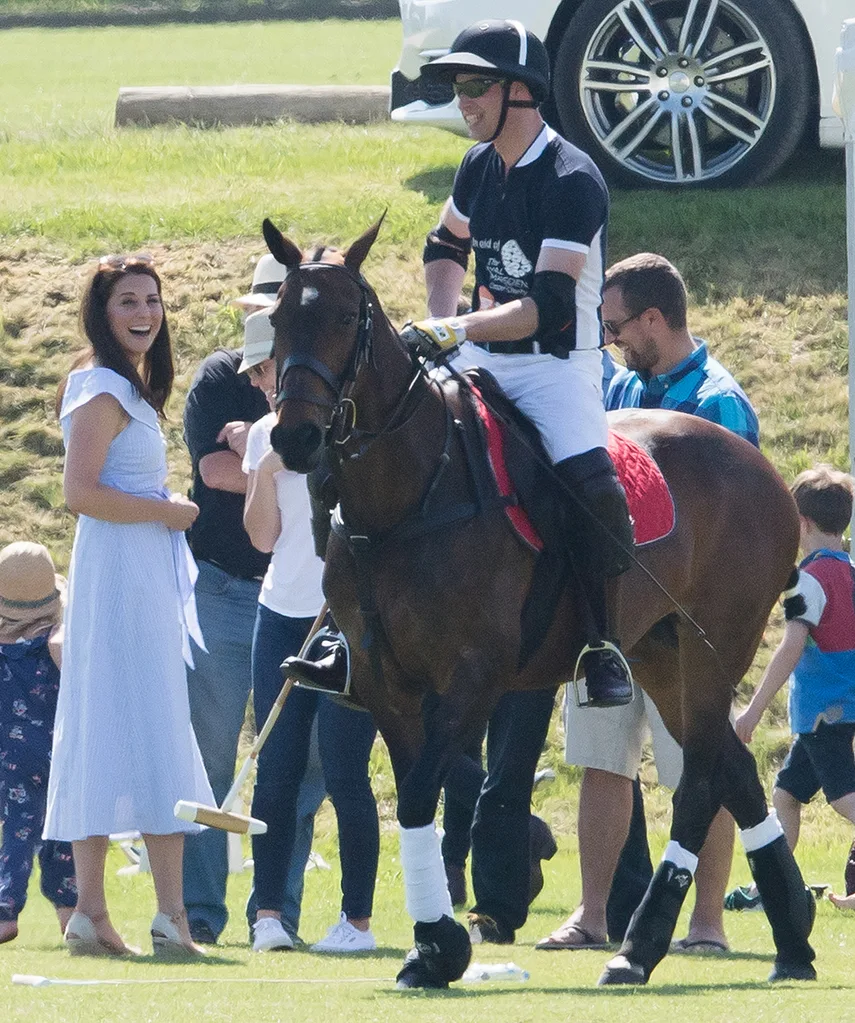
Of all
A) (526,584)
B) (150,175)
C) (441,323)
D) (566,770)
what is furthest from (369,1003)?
(150,175)

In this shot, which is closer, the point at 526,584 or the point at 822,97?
the point at 526,584

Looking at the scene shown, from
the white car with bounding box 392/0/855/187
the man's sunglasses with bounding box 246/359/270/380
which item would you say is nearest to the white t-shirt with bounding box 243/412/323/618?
the man's sunglasses with bounding box 246/359/270/380

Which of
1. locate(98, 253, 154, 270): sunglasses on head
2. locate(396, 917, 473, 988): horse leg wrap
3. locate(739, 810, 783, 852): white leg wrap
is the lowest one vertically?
locate(739, 810, 783, 852): white leg wrap

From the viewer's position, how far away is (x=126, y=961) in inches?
296

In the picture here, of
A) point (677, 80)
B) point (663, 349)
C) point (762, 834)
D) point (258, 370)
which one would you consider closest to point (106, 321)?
point (258, 370)

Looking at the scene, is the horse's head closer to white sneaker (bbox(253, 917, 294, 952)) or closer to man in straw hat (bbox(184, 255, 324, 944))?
man in straw hat (bbox(184, 255, 324, 944))

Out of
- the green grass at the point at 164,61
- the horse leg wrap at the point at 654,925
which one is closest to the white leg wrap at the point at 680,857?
the horse leg wrap at the point at 654,925

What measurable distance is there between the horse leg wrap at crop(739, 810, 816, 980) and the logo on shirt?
2.19 metres

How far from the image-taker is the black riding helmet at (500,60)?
7031 millimetres

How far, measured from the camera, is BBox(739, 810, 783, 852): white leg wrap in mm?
7746

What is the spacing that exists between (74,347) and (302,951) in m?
5.76

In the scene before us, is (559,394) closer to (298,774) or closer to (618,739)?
(618,739)

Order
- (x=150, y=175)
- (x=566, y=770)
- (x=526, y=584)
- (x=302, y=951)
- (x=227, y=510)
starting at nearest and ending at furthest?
1. (x=526, y=584)
2. (x=302, y=951)
3. (x=227, y=510)
4. (x=566, y=770)
5. (x=150, y=175)

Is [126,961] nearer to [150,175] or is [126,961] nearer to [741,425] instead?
[741,425]
